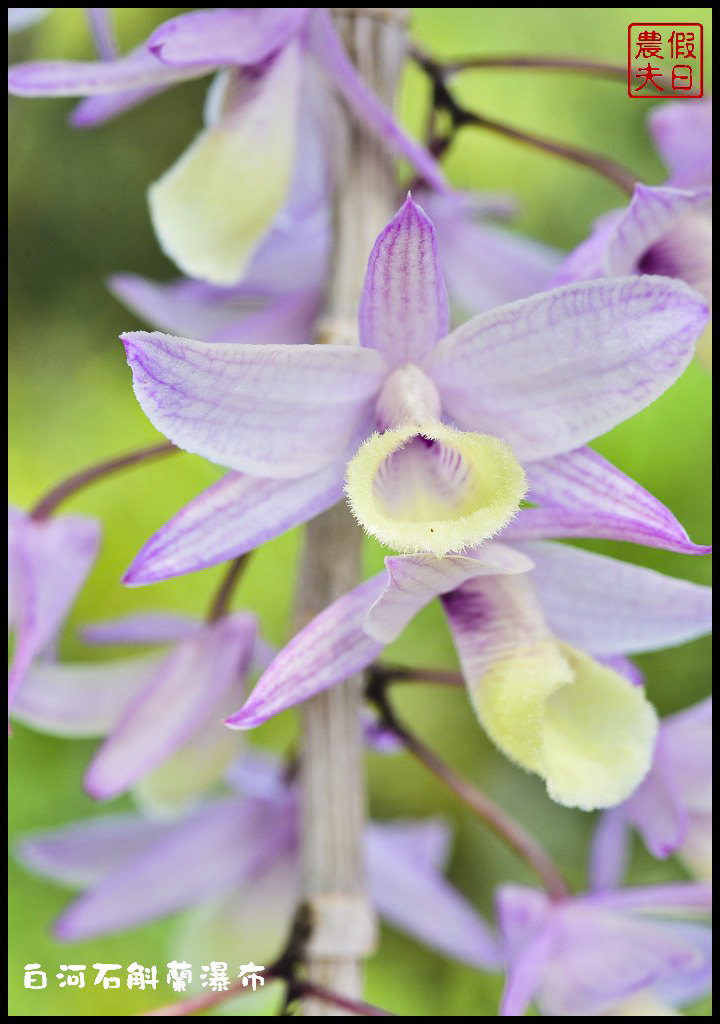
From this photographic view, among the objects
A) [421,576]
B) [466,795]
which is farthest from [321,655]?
[466,795]

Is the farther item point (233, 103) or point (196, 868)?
point (196, 868)

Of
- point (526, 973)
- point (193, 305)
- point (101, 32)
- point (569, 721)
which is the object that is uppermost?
point (101, 32)

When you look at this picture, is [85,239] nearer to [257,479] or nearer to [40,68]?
[40,68]

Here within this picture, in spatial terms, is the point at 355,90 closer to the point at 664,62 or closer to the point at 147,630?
the point at 664,62

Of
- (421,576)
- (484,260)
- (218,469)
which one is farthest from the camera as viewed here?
Answer: (218,469)

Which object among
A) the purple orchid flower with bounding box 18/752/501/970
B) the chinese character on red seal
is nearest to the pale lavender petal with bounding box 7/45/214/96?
the chinese character on red seal

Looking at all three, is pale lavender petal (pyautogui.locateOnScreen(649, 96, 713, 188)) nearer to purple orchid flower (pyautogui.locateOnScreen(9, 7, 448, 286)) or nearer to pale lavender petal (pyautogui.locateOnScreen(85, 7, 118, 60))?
purple orchid flower (pyautogui.locateOnScreen(9, 7, 448, 286))
